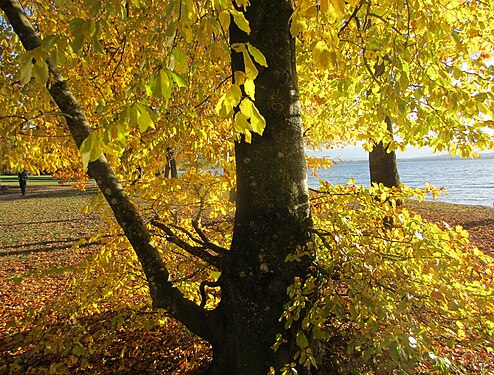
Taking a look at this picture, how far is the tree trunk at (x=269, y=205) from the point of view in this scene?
8.19 ft

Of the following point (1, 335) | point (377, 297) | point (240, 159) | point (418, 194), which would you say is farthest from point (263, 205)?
point (1, 335)

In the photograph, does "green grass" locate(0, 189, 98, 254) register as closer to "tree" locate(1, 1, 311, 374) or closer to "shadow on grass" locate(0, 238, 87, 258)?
"shadow on grass" locate(0, 238, 87, 258)

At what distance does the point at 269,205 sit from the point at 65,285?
21.0 feet

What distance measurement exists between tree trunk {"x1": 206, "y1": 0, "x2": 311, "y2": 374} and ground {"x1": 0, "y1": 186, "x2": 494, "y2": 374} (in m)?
1.47

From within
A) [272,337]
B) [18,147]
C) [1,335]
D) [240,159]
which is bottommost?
[1,335]

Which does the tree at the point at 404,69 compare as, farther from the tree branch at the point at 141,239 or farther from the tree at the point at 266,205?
the tree branch at the point at 141,239

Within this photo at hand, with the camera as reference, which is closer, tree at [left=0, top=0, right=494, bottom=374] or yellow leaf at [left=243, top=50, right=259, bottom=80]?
yellow leaf at [left=243, top=50, right=259, bottom=80]

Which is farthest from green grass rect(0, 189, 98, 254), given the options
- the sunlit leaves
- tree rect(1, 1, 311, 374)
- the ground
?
the sunlit leaves

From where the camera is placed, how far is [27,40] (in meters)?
2.62

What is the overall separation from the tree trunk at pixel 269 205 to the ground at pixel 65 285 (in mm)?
1472

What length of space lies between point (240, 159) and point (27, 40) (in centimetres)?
209

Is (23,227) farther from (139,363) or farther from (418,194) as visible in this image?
(418,194)

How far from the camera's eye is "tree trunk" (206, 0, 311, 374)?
2.50 m

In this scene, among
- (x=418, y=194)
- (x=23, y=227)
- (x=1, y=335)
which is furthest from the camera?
(x=23, y=227)
